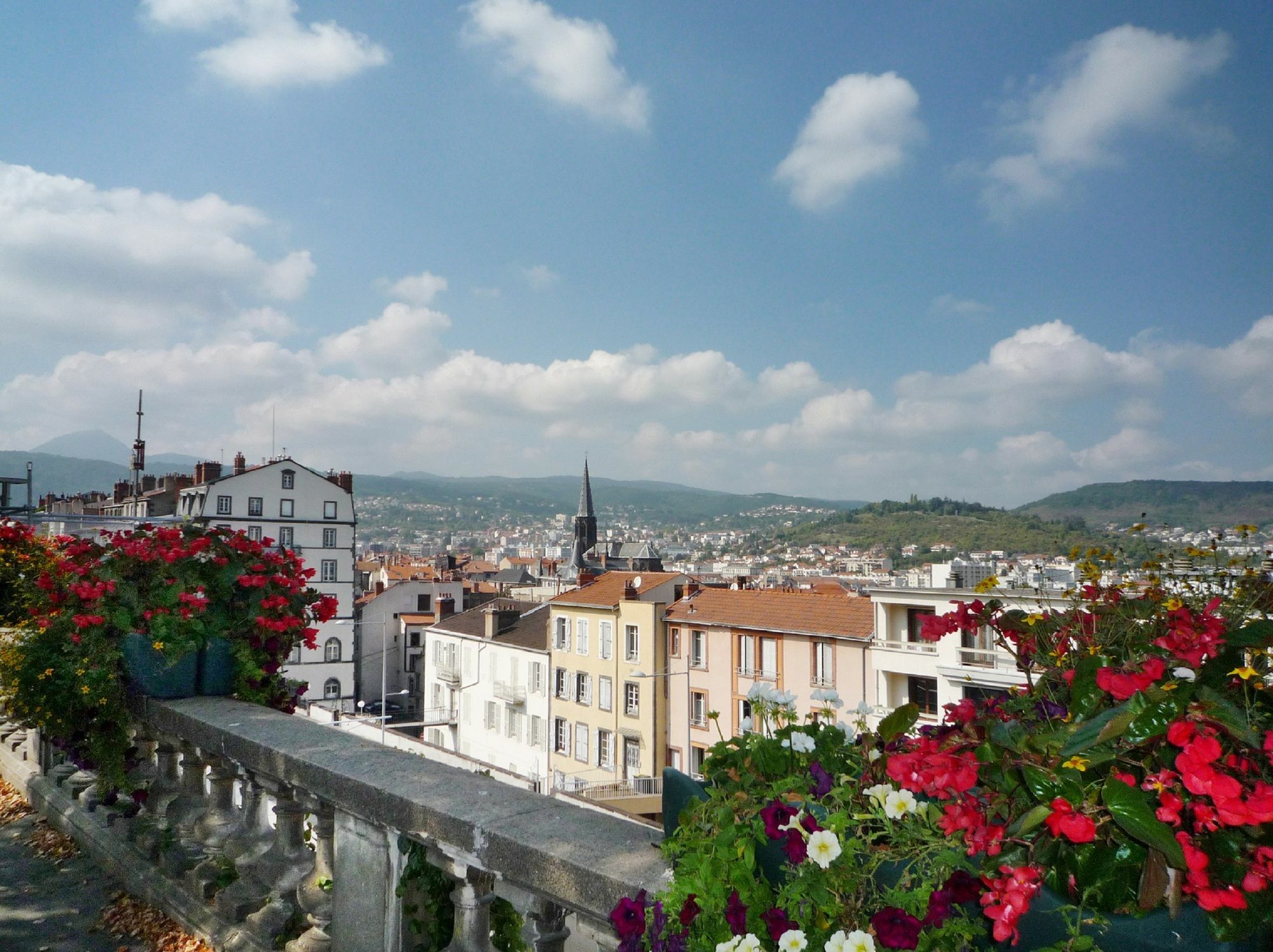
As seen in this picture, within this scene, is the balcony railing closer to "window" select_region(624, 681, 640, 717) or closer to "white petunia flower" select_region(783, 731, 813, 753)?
"window" select_region(624, 681, 640, 717)

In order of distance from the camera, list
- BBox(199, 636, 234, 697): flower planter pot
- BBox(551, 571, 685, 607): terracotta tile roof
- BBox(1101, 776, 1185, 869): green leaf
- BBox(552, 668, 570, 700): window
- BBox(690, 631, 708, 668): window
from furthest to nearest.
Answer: BBox(552, 668, 570, 700): window, BBox(551, 571, 685, 607): terracotta tile roof, BBox(690, 631, 708, 668): window, BBox(199, 636, 234, 697): flower planter pot, BBox(1101, 776, 1185, 869): green leaf

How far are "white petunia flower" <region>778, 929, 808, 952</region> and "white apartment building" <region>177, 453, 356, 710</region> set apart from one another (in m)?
42.3

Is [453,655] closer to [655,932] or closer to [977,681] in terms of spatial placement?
[977,681]

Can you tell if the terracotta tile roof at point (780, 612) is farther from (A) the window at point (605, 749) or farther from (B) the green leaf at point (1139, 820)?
(B) the green leaf at point (1139, 820)

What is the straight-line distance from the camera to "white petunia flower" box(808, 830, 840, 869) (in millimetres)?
1271

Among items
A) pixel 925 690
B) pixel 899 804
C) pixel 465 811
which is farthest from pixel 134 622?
pixel 925 690

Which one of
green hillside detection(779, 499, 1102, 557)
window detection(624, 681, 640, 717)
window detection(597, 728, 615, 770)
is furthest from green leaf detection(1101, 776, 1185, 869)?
green hillside detection(779, 499, 1102, 557)

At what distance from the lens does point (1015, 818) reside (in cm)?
122

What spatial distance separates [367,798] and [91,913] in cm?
185

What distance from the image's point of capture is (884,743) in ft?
5.08

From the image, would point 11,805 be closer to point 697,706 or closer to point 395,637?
point 697,706

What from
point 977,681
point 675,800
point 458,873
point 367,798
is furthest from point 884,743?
point 977,681

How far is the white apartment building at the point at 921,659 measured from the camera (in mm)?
22172

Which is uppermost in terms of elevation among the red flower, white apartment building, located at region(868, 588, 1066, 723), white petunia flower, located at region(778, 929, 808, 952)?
the red flower
